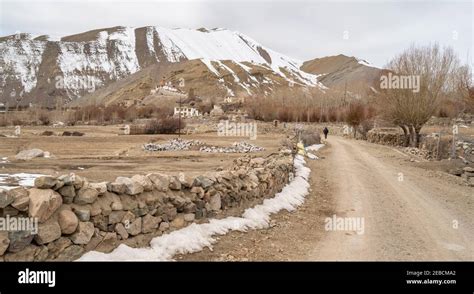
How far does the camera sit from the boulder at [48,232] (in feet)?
16.9

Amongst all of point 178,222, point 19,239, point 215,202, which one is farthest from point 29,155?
point 19,239

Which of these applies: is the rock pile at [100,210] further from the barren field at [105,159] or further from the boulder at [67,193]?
the barren field at [105,159]

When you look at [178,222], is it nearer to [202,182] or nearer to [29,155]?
[202,182]

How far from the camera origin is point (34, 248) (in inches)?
200

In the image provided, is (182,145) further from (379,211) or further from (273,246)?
(273,246)

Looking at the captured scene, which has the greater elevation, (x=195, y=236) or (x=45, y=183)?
(x=45, y=183)

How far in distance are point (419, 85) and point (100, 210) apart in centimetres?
3656

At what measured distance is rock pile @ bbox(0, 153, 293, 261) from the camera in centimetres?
513

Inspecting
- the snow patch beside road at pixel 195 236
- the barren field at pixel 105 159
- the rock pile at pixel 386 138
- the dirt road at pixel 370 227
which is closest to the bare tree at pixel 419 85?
the rock pile at pixel 386 138

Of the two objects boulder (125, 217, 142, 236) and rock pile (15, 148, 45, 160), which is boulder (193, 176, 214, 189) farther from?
rock pile (15, 148, 45, 160)

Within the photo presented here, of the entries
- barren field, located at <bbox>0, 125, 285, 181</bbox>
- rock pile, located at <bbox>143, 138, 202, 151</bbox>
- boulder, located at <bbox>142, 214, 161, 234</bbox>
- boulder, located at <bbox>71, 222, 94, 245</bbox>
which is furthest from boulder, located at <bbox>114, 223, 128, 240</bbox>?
rock pile, located at <bbox>143, 138, 202, 151</bbox>

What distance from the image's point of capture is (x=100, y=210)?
5988 mm

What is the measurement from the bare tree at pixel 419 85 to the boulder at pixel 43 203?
36.4 meters

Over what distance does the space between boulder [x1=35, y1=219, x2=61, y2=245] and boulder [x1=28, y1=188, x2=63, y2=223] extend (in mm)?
77
